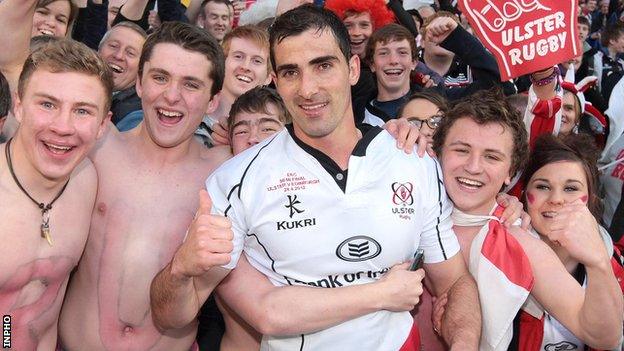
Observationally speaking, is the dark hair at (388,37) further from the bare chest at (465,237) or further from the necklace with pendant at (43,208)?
the necklace with pendant at (43,208)

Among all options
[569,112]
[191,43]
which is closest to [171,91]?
[191,43]

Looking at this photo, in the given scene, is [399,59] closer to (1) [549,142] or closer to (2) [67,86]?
(1) [549,142]

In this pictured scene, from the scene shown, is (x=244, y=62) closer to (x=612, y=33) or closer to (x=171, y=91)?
(x=171, y=91)

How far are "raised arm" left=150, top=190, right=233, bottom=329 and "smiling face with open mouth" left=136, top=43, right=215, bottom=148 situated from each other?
80cm

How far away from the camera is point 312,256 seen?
3191 mm

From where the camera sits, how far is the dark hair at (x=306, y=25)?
10.9ft

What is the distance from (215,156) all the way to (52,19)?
7.69ft

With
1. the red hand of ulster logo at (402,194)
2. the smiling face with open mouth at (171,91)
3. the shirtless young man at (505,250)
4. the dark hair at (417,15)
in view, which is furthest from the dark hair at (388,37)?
the red hand of ulster logo at (402,194)

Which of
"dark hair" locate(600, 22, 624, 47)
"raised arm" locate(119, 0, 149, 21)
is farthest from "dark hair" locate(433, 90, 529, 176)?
"dark hair" locate(600, 22, 624, 47)

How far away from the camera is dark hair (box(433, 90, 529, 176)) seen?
375cm

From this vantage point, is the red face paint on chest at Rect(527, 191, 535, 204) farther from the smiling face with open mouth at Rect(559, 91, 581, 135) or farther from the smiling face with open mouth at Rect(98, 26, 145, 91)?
the smiling face with open mouth at Rect(98, 26, 145, 91)

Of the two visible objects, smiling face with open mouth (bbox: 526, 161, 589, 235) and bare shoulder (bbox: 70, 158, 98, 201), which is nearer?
bare shoulder (bbox: 70, 158, 98, 201)

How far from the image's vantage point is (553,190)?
400cm

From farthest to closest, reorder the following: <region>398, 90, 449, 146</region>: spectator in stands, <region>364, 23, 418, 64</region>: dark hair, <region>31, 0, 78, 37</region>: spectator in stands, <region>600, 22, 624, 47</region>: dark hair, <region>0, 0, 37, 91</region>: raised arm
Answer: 1. <region>600, 22, 624, 47</region>: dark hair
2. <region>364, 23, 418, 64</region>: dark hair
3. <region>31, 0, 78, 37</region>: spectator in stands
4. <region>398, 90, 449, 146</region>: spectator in stands
5. <region>0, 0, 37, 91</region>: raised arm
